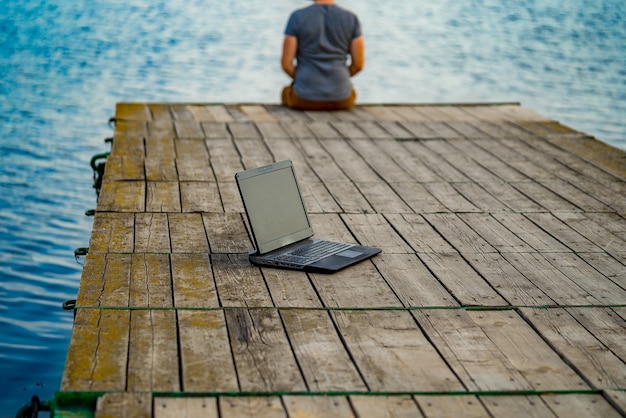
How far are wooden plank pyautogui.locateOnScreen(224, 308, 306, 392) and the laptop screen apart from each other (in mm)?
583

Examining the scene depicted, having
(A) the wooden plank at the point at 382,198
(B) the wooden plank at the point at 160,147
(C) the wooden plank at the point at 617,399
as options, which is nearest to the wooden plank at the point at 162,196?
(B) the wooden plank at the point at 160,147

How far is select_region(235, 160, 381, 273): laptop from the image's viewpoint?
12.8 ft

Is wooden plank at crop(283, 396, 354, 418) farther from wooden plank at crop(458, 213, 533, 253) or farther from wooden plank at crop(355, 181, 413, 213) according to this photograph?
wooden plank at crop(355, 181, 413, 213)

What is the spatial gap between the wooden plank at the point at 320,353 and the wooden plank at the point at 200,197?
4.92 feet

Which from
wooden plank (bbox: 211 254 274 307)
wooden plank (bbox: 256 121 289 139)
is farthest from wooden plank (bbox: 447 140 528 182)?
wooden plank (bbox: 211 254 274 307)

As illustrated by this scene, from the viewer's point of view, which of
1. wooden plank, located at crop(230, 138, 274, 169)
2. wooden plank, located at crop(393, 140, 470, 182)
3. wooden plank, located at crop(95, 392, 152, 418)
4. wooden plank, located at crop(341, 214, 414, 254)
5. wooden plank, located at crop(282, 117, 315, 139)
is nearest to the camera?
wooden plank, located at crop(95, 392, 152, 418)

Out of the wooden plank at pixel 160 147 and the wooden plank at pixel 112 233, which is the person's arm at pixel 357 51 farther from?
the wooden plank at pixel 112 233

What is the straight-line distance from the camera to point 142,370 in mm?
2916

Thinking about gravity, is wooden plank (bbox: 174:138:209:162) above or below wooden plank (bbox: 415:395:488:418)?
below

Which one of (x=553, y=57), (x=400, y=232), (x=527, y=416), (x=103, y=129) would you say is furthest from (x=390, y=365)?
(x=553, y=57)

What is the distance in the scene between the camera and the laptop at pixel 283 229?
389cm

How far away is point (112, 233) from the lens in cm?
427

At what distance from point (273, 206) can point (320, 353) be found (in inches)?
42.3

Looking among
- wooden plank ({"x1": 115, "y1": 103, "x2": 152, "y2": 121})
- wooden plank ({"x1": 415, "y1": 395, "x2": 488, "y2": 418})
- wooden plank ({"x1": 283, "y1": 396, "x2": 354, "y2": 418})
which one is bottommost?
wooden plank ({"x1": 115, "y1": 103, "x2": 152, "y2": 121})
